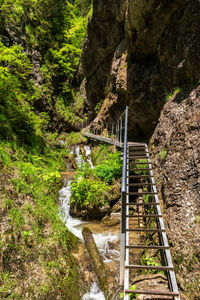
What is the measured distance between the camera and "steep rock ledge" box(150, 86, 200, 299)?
244 cm

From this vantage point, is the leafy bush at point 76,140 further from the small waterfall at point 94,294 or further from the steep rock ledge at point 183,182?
the small waterfall at point 94,294

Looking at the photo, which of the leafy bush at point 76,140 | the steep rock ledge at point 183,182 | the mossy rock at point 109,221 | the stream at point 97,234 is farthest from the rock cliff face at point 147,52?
the stream at point 97,234

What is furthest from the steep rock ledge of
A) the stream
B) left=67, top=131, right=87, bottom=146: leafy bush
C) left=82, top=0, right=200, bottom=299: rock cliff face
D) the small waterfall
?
left=67, top=131, right=87, bottom=146: leafy bush

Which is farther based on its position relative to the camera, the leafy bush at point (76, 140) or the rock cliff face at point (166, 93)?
the leafy bush at point (76, 140)

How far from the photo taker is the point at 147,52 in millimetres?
7066

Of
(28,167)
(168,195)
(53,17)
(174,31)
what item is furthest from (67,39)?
(168,195)

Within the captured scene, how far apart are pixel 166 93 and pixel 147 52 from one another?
2469mm

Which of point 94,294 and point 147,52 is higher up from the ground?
point 147,52

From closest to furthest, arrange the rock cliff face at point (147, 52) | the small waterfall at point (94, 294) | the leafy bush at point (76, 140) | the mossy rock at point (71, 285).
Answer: the mossy rock at point (71, 285) → the small waterfall at point (94, 294) → the rock cliff face at point (147, 52) → the leafy bush at point (76, 140)

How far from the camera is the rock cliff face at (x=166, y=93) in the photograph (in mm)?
2779

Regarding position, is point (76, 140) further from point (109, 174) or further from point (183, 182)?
point (183, 182)

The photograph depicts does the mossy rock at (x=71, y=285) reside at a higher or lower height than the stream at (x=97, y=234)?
lower

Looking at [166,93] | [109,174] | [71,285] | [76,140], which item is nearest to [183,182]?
[71,285]

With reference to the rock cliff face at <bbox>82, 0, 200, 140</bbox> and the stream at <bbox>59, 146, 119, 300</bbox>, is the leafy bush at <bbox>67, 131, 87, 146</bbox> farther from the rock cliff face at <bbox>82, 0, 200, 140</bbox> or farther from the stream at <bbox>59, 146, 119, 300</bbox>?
the stream at <bbox>59, 146, 119, 300</bbox>
